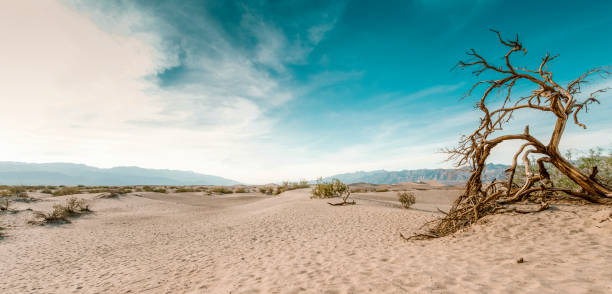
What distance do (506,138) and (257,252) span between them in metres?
8.12

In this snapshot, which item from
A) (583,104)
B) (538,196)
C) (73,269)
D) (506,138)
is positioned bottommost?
(73,269)

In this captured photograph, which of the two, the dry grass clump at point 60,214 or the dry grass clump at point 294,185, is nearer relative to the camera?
the dry grass clump at point 60,214

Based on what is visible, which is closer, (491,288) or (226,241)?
(491,288)

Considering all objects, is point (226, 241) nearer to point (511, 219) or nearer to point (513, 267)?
point (513, 267)

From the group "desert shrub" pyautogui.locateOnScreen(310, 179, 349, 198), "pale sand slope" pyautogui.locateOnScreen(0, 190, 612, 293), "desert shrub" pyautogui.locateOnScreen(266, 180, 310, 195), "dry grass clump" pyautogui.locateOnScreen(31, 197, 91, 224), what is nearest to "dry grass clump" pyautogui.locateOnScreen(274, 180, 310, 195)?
"desert shrub" pyautogui.locateOnScreen(266, 180, 310, 195)

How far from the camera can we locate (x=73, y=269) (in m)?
7.12

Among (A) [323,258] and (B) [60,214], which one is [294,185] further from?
(A) [323,258]

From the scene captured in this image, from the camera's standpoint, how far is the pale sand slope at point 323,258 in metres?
4.47

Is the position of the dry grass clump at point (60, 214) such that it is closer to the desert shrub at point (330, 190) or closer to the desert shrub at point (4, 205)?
the desert shrub at point (4, 205)

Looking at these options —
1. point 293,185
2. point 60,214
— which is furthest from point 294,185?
point 60,214

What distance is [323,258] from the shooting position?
666 cm

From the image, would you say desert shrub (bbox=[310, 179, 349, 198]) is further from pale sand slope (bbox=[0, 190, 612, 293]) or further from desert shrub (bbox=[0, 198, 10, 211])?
desert shrub (bbox=[0, 198, 10, 211])

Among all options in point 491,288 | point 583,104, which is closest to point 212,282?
point 491,288

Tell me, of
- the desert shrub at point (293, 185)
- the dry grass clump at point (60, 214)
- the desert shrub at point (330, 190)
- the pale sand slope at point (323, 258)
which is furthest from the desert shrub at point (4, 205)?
the desert shrub at point (293, 185)
